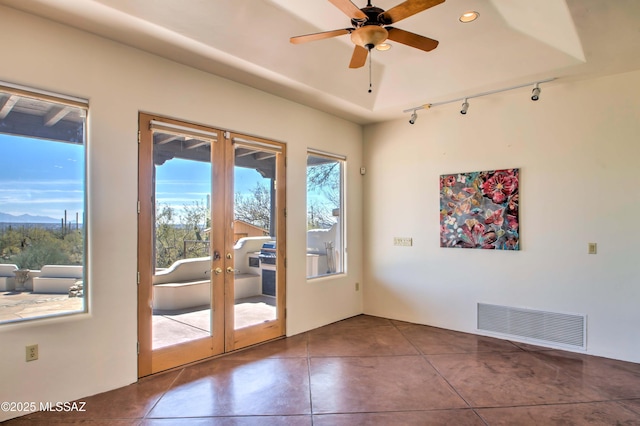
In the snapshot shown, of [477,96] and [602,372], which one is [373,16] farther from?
[602,372]

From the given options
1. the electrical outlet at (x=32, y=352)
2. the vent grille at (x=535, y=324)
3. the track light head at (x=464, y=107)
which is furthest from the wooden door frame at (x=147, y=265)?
the vent grille at (x=535, y=324)

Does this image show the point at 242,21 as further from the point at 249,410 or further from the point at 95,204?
the point at 249,410

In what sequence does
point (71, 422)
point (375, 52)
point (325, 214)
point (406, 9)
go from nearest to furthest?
point (406, 9)
point (71, 422)
point (375, 52)
point (325, 214)

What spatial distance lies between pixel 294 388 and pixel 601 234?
3647 millimetres

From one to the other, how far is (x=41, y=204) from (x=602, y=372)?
5.33 metres

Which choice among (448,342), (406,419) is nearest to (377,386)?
(406,419)

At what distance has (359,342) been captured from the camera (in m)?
4.39

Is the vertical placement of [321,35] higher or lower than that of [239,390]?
higher

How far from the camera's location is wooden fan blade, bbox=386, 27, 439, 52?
2.57 metres

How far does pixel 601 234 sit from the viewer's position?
3893 millimetres

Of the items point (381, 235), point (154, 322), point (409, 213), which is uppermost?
point (409, 213)

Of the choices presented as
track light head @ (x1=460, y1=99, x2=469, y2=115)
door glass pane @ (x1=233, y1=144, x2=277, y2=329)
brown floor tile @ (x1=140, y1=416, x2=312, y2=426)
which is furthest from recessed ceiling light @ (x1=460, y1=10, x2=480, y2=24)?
brown floor tile @ (x1=140, y1=416, x2=312, y2=426)

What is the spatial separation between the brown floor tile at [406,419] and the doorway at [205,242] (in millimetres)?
1697

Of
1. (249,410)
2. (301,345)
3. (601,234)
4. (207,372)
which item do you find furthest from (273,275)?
(601,234)
